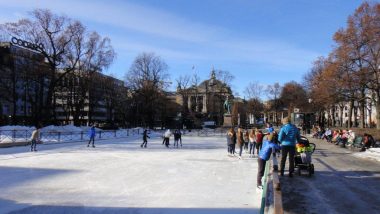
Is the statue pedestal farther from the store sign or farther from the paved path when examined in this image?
the paved path

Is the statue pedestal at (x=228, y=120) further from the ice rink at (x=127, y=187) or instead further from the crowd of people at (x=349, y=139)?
the ice rink at (x=127, y=187)

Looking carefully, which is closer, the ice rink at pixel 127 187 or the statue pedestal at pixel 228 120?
the ice rink at pixel 127 187

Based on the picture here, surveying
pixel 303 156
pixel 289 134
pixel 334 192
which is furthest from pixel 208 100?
pixel 334 192

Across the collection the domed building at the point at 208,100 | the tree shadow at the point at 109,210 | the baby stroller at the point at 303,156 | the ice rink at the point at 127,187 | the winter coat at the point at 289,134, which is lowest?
the tree shadow at the point at 109,210

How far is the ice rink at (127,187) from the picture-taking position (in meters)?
9.45

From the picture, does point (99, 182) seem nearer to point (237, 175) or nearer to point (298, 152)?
point (237, 175)

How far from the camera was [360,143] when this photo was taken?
88.3ft

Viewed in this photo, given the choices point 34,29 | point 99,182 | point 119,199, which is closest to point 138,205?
point 119,199

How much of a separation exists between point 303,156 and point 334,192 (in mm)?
2602

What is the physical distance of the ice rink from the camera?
9453 millimetres

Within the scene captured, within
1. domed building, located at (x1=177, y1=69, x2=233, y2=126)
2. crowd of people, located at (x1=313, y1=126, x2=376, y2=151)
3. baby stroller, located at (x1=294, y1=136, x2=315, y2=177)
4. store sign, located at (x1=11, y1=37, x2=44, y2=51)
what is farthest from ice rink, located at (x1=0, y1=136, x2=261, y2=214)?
domed building, located at (x1=177, y1=69, x2=233, y2=126)

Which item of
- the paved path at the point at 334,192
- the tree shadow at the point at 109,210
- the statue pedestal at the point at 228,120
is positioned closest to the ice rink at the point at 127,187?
the tree shadow at the point at 109,210

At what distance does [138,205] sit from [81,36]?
44.4 meters

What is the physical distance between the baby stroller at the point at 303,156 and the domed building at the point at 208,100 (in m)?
69.4
